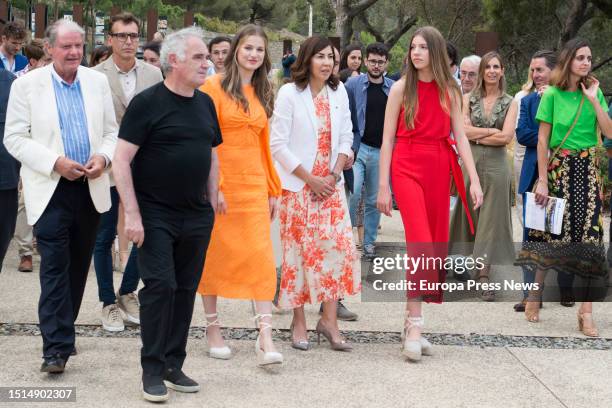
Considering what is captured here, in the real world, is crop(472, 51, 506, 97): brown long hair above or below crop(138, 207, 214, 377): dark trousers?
above

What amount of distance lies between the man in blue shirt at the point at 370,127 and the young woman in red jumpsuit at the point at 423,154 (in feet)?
9.54

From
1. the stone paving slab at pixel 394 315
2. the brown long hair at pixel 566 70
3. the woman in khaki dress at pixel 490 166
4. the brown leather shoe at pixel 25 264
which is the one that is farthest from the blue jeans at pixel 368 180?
the brown leather shoe at pixel 25 264

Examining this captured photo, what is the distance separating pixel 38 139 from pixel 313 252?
1.77 metres

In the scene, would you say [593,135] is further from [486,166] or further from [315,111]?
[315,111]

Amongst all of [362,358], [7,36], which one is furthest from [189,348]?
[7,36]

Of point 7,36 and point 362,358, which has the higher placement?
point 7,36

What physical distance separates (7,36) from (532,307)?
484 centimetres

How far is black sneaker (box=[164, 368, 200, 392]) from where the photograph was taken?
4980 millimetres

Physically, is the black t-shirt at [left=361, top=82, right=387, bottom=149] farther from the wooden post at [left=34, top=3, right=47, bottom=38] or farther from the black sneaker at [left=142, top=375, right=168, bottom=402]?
the wooden post at [left=34, top=3, right=47, bottom=38]

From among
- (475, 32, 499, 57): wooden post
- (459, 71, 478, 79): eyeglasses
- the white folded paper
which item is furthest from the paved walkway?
(475, 32, 499, 57): wooden post

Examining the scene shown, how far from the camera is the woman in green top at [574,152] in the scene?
6.63 m

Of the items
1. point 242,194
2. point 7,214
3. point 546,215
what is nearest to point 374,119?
point 546,215

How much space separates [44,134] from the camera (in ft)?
17.2

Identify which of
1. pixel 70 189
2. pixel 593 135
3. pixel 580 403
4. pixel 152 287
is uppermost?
pixel 593 135
